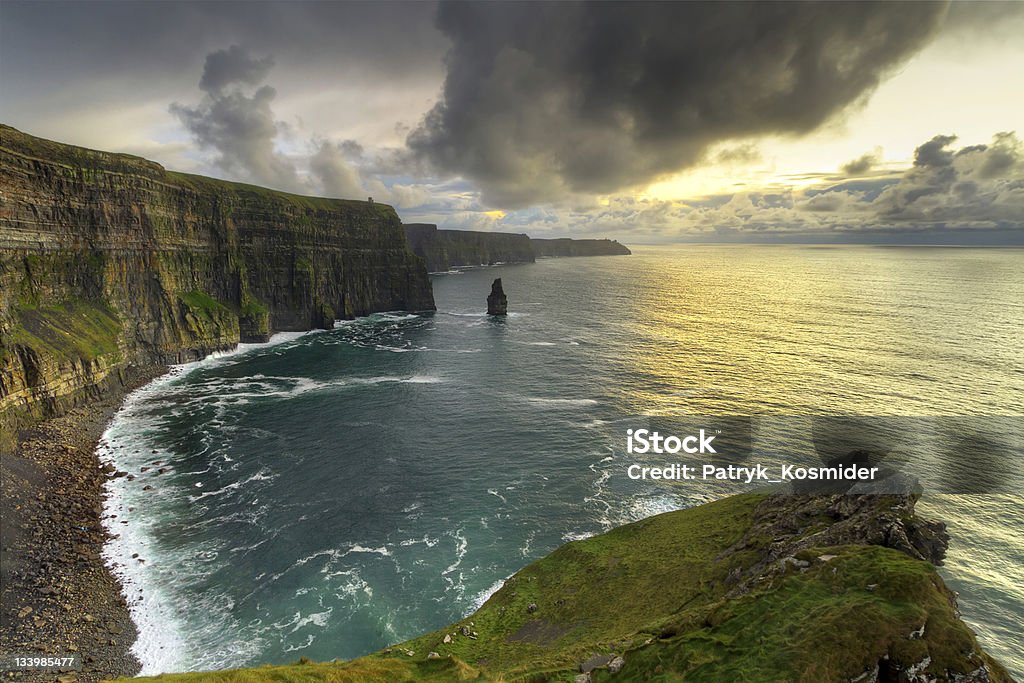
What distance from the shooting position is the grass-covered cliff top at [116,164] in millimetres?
76875

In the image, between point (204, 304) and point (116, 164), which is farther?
point (204, 304)

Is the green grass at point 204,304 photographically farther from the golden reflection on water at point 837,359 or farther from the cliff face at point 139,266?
the golden reflection on water at point 837,359

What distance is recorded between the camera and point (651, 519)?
43.2m

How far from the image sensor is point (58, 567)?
3959 centimetres

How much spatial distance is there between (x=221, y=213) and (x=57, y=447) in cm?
8945

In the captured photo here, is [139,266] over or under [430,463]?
over

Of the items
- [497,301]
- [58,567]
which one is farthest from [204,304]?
[497,301]

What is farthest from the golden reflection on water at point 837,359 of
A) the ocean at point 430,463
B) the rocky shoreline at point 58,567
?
the rocky shoreline at point 58,567

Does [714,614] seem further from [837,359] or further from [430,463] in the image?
[837,359]

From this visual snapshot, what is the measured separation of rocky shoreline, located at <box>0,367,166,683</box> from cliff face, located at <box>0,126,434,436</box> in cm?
1112

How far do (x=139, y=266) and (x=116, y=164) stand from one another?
71.6 ft

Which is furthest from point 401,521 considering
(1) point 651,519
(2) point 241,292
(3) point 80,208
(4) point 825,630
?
(2) point 241,292

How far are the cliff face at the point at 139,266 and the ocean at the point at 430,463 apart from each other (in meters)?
11.1

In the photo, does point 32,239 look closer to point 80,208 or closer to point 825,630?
point 80,208
